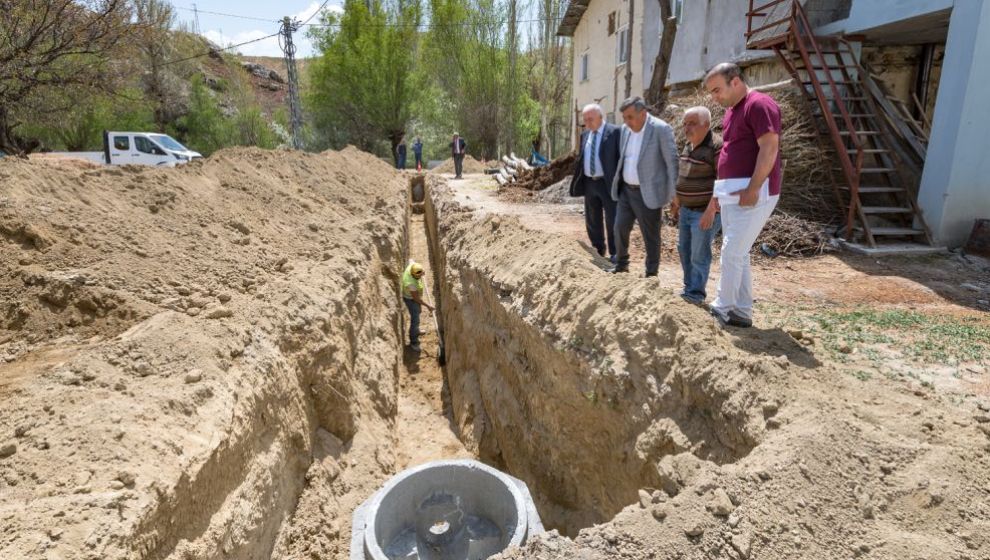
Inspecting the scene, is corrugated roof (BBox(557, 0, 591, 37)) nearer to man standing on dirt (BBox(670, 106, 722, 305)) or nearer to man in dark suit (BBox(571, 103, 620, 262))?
man in dark suit (BBox(571, 103, 620, 262))

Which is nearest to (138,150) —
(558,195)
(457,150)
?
(457,150)

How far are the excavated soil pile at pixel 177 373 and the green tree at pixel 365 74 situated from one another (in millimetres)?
22351

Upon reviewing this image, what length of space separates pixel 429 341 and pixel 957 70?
25.8ft

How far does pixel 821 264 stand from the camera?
6.59 meters

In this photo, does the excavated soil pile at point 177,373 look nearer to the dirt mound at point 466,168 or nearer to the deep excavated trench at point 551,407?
the deep excavated trench at point 551,407

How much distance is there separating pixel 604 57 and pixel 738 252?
18.1 metres

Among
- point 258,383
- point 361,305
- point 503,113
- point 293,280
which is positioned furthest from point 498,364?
point 503,113

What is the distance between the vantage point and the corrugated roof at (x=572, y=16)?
858 inches

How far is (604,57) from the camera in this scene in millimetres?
19797

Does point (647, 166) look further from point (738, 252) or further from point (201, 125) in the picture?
point (201, 125)

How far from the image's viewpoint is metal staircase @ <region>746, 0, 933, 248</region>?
7.12m

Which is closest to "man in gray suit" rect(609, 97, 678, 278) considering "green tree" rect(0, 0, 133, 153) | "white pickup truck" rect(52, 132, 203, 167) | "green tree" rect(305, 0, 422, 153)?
"green tree" rect(0, 0, 133, 153)

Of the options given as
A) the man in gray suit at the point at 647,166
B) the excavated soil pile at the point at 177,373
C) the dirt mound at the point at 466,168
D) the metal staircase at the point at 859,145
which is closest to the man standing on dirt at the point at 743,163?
the man in gray suit at the point at 647,166

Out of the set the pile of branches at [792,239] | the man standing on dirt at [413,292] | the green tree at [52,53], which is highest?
the green tree at [52,53]
